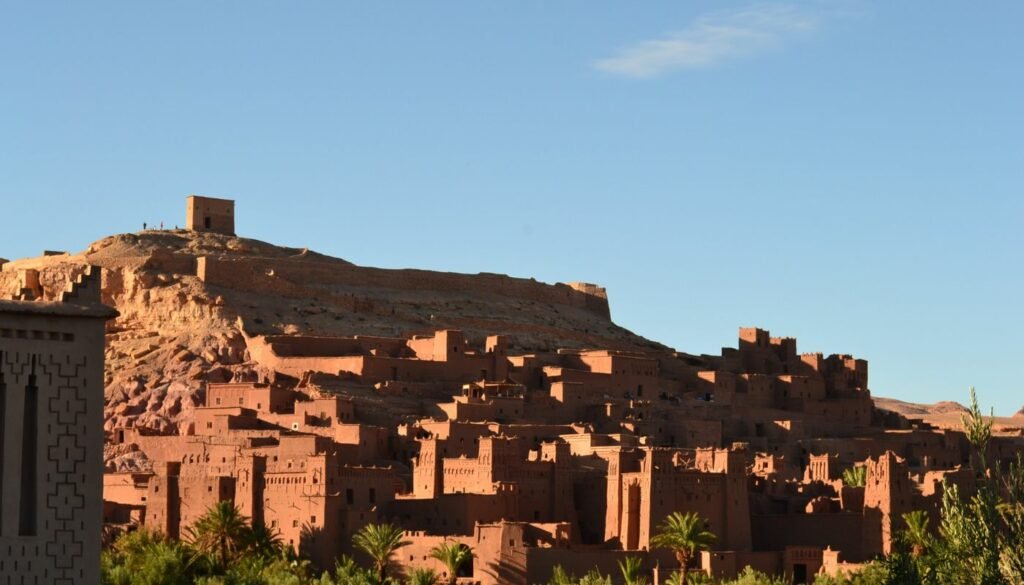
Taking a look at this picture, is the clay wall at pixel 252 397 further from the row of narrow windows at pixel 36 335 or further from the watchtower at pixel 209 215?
the row of narrow windows at pixel 36 335

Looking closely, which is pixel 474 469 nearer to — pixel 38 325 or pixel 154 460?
pixel 154 460

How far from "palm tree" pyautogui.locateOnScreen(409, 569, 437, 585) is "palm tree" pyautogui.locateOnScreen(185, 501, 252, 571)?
178 inches

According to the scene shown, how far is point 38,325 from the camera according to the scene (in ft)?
63.1

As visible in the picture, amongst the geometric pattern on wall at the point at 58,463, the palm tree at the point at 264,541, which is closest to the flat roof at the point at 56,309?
the geometric pattern on wall at the point at 58,463

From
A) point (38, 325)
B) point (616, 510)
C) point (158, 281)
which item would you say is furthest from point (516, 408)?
point (38, 325)

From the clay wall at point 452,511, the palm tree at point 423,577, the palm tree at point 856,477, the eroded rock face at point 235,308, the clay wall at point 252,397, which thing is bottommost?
the palm tree at point 423,577

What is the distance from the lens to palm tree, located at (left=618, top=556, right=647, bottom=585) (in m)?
53.4

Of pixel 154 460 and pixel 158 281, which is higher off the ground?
pixel 158 281

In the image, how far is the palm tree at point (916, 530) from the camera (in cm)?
5499

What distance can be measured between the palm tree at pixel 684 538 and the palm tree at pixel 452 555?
4.65 metres

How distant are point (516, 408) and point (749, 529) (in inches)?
378

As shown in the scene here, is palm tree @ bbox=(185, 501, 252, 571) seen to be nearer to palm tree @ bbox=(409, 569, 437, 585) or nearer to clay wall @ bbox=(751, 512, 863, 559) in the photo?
palm tree @ bbox=(409, 569, 437, 585)

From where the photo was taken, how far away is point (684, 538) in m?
55.2

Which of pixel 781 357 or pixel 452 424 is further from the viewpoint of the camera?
pixel 781 357
